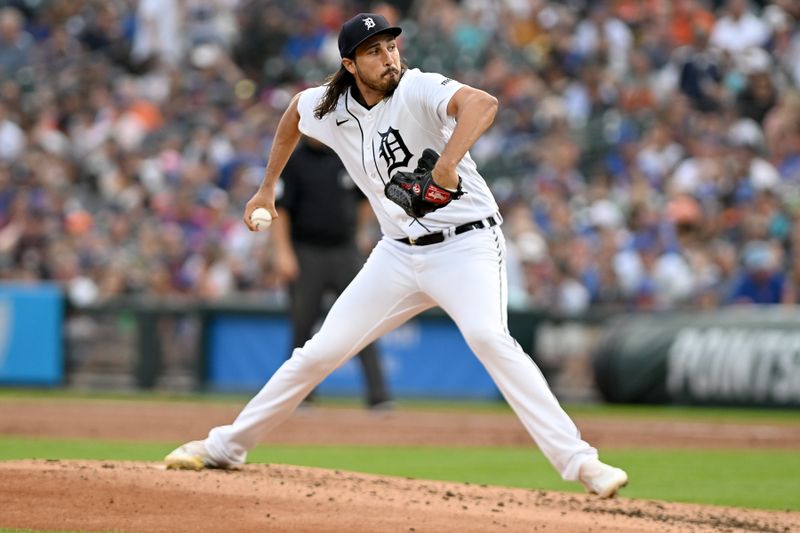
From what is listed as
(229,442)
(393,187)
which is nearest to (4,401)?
(229,442)

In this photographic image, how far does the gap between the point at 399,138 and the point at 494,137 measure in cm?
1281

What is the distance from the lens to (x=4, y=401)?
516 inches

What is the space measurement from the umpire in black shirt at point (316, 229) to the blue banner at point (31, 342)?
193 inches

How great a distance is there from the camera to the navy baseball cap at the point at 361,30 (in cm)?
616

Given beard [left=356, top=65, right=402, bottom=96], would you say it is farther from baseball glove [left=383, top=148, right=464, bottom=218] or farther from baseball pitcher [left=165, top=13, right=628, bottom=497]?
baseball glove [left=383, top=148, right=464, bottom=218]

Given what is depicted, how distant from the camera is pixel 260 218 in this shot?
262 inches

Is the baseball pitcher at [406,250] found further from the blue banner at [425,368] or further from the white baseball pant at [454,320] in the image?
the blue banner at [425,368]

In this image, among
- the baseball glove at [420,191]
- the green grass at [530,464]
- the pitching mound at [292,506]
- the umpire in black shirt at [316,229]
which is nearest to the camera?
the pitching mound at [292,506]

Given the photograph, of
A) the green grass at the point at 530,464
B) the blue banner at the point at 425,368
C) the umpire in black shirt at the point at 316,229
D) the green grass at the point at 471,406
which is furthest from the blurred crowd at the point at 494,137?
the green grass at the point at 530,464

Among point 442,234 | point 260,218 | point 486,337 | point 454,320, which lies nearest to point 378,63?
point 442,234

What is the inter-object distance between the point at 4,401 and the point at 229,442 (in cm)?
706

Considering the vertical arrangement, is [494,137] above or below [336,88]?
above

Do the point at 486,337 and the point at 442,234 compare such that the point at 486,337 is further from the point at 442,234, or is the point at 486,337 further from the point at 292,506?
the point at 292,506

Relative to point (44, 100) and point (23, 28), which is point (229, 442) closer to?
point (44, 100)
